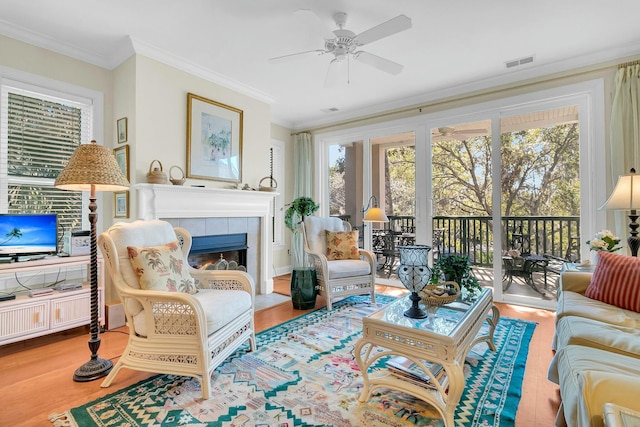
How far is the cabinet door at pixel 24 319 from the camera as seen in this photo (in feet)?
7.43

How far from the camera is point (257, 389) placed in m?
1.82

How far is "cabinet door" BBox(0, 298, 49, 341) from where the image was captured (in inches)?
89.2

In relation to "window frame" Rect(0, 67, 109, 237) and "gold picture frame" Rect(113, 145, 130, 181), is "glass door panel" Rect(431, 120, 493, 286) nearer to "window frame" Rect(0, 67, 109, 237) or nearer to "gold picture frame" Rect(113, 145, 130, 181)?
"gold picture frame" Rect(113, 145, 130, 181)

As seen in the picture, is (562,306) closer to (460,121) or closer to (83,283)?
(460,121)

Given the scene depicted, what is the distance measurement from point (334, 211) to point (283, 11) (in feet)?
10.6

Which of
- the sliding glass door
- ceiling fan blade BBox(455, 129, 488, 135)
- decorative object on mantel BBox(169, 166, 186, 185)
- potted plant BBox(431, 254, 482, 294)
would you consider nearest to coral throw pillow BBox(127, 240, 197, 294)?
decorative object on mantel BBox(169, 166, 186, 185)

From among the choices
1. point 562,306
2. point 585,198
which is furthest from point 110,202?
point 585,198

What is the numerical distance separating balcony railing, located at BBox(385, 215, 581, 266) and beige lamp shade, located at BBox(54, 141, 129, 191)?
358cm

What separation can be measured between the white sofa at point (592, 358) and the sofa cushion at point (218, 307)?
Answer: 173cm

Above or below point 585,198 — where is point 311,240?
below

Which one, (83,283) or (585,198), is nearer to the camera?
(83,283)

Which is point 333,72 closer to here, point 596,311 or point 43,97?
point 596,311

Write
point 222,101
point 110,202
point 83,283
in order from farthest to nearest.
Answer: point 222,101 → point 110,202 → point 83,283

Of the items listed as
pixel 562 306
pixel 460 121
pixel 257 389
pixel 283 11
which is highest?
pixel 283 11
